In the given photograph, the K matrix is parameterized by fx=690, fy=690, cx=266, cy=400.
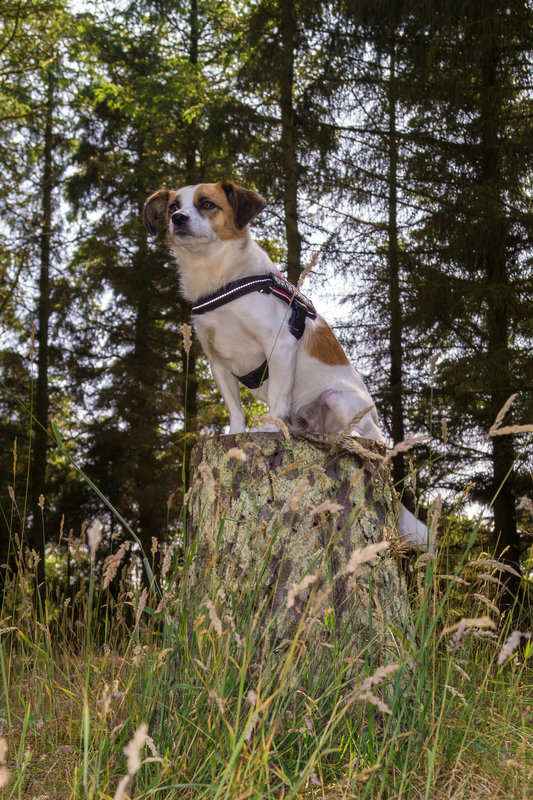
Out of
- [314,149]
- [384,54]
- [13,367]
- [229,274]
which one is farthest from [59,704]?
[13,367]

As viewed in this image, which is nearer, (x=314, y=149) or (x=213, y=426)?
(x=314, y=149)

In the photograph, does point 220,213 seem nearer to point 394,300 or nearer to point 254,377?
point 254,377

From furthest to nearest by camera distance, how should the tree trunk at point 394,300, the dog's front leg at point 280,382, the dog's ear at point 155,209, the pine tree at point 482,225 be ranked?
the tree trunk at point 394,300, the pine tree at point 482,225, the dog's ear at point 155,209, the dog's front leg at point 280,382

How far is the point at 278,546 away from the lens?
2.65 meters

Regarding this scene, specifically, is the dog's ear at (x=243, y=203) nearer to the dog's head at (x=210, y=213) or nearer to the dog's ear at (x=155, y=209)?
the dog's head at (x=210, y=213)

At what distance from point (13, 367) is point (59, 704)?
11033mm

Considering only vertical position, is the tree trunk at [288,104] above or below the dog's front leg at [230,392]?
above

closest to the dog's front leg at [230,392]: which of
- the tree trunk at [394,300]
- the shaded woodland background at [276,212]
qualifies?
the shaded woodland background at [276,212]

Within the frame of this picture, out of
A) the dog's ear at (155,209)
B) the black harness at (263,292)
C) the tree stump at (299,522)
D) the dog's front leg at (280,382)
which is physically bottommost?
the tree stump at (299,522)

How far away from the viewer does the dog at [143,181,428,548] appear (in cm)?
342

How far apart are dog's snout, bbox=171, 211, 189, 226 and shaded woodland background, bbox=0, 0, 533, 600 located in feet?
13.9

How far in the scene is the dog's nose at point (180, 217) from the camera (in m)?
3.47

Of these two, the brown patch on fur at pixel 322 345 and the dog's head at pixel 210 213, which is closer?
the dog's head at pixel 210 213

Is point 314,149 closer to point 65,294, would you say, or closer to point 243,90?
point 243,90
